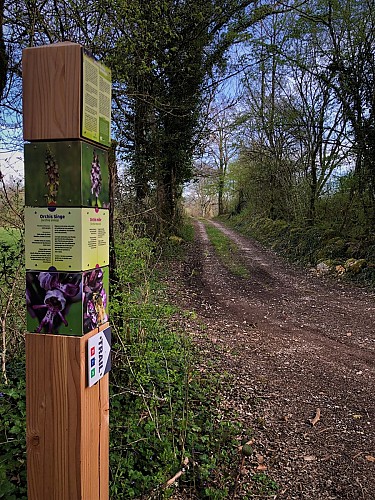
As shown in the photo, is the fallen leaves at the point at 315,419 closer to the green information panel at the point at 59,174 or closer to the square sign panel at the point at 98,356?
the square sign panel at the point at 98,356

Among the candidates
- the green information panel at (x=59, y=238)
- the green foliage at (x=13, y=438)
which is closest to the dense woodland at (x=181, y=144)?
the green foliage at (x=13, y=438)

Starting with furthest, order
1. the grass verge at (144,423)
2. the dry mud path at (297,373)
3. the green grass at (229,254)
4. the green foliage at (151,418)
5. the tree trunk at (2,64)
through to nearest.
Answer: the green grass at (229,254) → the tree trunk at (2,64) → the dry mud path at (297,373) → the green foliage at (151,418) → the grass verge at (144,423)

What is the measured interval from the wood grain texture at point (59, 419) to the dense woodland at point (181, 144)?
534 millimetres

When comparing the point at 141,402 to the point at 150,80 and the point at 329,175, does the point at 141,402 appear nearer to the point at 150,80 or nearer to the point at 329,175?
the point at 150,80

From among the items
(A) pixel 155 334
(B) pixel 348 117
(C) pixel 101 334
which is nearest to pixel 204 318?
(A) pixel 155 334

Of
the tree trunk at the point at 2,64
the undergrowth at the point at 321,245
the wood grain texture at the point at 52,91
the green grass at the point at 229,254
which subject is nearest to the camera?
the wood grain texture at the point at 52,91

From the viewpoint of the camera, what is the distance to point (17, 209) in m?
3.26

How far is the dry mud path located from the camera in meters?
2.89

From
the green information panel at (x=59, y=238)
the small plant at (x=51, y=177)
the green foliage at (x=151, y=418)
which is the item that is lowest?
the green foliage at (x=151, y=418)

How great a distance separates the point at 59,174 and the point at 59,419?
1.10 meters

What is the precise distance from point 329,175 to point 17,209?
37.4 ft

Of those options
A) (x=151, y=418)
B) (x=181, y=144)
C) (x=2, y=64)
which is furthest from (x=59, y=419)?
(x=181, y=144)

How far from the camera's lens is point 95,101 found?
5.75ft

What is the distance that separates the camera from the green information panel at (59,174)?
5.47 ft
